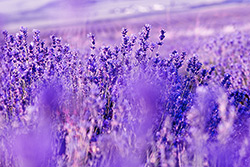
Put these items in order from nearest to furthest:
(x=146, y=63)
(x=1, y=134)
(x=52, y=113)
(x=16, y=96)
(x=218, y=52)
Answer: (x=1, y=134) < (x=52, y=113) < (x=16, y=96) < (x=146, y=63) < (x=218, y=52)

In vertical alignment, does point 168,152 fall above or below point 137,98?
below

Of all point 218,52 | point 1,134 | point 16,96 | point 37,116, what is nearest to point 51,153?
point 37,116

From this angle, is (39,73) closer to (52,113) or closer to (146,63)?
(52,113)

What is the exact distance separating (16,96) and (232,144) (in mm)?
1545

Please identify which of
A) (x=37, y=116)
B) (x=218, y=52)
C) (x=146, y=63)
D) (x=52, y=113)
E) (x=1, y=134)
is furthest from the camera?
(x=218, y=52)

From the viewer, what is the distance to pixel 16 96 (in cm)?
201

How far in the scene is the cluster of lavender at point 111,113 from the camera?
4.82 ft

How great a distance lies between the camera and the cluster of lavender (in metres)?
1.47

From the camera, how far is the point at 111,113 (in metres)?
2.15

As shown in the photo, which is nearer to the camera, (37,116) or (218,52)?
(37,116)

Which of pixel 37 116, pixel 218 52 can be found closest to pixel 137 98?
pixel 37 116

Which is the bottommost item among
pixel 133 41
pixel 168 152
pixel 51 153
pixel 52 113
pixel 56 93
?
pixel 168 152

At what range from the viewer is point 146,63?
2408 mm

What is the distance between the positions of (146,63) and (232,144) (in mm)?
947
